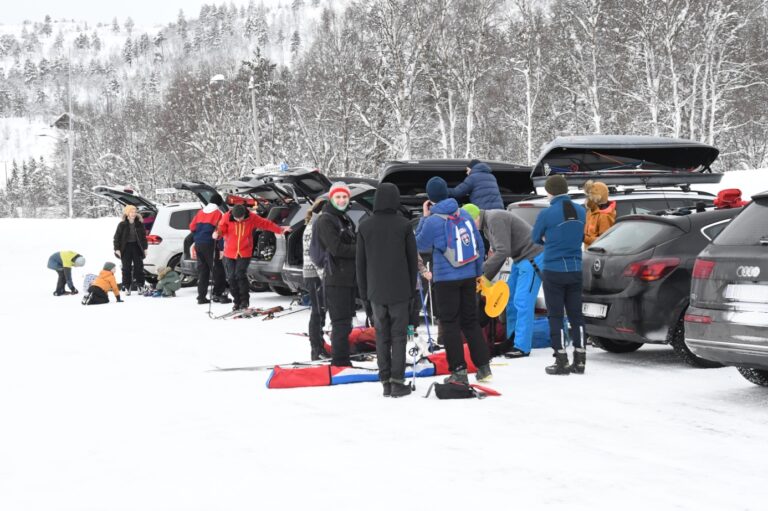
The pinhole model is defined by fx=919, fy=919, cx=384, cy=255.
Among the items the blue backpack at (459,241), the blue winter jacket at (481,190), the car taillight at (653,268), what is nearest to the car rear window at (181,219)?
the blue winter jacket at (481,190)

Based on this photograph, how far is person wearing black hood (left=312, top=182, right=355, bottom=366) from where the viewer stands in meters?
8.19

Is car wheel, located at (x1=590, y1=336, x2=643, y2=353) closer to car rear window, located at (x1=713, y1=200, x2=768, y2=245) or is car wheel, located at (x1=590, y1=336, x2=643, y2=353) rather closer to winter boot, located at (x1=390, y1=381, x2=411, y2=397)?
car rear window, located at (x1=713, y1=200, x2=768, y2=245)

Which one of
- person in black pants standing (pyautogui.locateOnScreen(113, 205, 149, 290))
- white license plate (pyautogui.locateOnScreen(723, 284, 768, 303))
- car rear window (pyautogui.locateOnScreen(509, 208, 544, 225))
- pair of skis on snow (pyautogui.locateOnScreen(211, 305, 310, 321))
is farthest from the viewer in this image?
person in black pants standing (pyautogui.locateOnScreen(113, 205, 149, 290))

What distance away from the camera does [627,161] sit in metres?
12.7

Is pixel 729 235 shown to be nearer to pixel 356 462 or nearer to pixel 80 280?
pixel 356 462

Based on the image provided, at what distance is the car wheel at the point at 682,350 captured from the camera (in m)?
7.98

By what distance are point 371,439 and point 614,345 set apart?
Answer: 4.16 metres

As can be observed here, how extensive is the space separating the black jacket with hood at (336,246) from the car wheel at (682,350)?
286 cm

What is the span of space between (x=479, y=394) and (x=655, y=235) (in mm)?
2367

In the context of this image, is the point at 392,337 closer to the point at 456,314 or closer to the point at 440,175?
the point at 456,314

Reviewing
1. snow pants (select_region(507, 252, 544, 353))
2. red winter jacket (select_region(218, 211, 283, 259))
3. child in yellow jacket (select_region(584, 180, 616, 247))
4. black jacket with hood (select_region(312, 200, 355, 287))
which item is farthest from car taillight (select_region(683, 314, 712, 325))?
red winter jacket (select_region(218, 211, 283, 259))

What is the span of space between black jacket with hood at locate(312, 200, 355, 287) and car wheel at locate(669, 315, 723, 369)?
→ 9.38 ft

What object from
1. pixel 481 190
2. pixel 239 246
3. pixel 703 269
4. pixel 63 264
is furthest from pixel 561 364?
pixel 63 264

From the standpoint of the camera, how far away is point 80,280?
27.0m
